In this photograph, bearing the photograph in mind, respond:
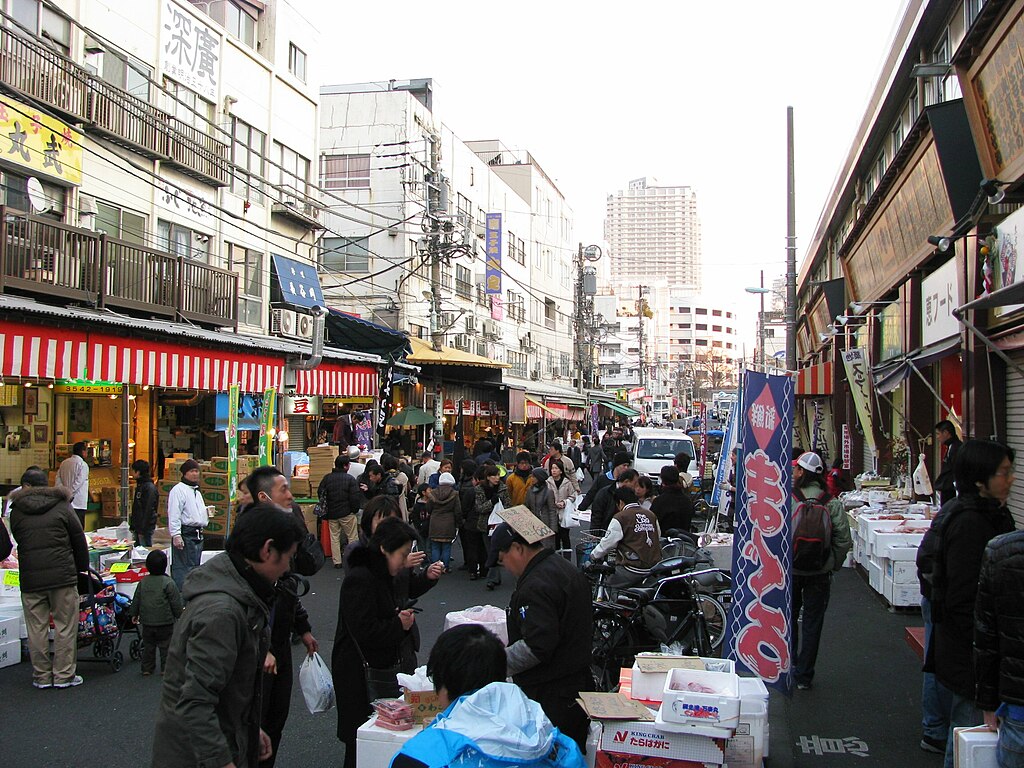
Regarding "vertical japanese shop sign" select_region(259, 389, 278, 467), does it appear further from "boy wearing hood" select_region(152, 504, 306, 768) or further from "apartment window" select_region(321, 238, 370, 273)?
"apartment window" select_region(321, 238, 370, 273)

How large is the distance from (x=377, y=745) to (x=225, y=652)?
3.94 feet

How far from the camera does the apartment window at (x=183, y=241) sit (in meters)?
17.0

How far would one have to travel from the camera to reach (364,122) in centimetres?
3216

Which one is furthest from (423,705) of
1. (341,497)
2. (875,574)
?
(341,497)

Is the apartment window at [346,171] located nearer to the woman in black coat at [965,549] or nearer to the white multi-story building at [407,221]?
the white multi-story building at [407,221]

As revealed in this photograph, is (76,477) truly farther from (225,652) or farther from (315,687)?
(225,652)

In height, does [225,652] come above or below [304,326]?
below

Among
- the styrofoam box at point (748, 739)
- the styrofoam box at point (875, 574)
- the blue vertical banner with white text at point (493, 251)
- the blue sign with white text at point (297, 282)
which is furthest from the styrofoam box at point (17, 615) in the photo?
the blue vertical banner with white text at point (493, 251)

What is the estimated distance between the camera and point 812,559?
6.70m

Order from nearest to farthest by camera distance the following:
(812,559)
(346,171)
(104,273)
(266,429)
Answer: (812,559) → (104,273) → (266,429) → (346,171)

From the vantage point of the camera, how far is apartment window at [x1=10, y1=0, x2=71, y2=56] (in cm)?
1340

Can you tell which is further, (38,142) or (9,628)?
(38,142)

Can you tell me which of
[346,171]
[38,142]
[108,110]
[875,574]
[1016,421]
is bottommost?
[875,574]

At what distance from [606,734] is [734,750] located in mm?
921
